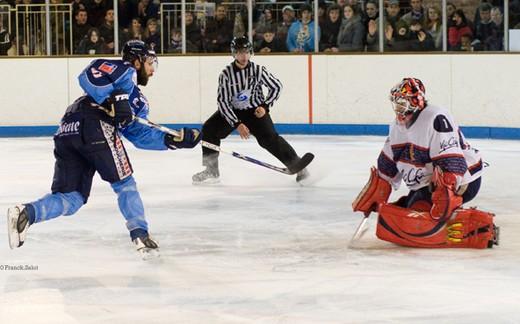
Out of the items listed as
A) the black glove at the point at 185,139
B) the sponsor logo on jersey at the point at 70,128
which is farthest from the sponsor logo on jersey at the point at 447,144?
the sponsor logo on jersey at the point at 70,128

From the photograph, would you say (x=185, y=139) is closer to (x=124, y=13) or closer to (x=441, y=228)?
(x=441, y=228)

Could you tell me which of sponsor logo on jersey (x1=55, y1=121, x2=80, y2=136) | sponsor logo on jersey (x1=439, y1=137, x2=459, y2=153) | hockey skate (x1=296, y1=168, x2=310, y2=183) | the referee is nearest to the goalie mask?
sponsor logo on jersey (x1=439, y1=137, x2=459, y2=153)

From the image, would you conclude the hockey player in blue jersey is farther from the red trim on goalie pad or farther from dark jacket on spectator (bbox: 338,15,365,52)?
dark jacket on spectator (bbox: 338,15,365,52)

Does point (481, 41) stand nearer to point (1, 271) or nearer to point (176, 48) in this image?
point (176, 48)

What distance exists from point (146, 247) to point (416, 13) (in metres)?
6.42

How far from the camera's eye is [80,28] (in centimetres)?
1097

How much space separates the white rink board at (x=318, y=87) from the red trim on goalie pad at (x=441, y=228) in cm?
537

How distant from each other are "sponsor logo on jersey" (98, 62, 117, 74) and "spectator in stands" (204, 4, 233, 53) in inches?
247

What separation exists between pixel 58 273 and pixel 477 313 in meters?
1.62

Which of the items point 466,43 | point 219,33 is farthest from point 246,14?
point 466,43

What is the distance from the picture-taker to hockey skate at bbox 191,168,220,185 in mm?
7305

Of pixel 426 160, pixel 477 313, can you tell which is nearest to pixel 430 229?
pixel 426 160

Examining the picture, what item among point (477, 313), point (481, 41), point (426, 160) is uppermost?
point (481, 41)

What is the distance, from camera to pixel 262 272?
4.38 meters
